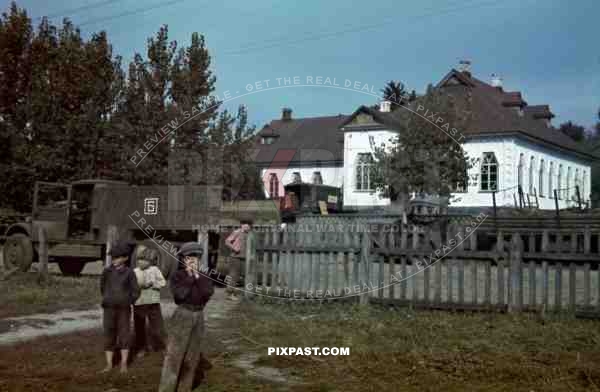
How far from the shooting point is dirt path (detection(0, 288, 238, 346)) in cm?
873

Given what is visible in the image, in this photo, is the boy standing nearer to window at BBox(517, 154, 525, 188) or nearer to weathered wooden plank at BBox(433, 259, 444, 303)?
weathered wooden plank at BBox(433, 259, 444, 303)

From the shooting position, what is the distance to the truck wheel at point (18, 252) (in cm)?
1675

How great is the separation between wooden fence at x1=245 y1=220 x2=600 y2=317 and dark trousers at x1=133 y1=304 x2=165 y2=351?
3.59m

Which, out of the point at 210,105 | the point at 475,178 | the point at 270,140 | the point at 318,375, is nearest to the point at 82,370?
the point at 318,375

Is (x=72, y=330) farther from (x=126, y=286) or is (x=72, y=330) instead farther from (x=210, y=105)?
(x=210, y=105)

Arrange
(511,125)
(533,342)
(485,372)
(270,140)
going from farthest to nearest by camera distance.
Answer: (270,140), (511,125), (533,342), (485,372)

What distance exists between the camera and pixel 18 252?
55.5ft

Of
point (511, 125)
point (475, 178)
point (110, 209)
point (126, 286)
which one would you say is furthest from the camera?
point (511, 125)

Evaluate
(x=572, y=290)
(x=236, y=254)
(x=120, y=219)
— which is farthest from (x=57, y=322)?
(x=572, y=290)

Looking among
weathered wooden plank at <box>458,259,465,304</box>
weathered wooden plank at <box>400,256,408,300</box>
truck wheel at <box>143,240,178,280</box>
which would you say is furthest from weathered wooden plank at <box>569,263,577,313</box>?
truck wheel at <box>143,240,178,280</box>

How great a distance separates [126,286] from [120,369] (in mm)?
900

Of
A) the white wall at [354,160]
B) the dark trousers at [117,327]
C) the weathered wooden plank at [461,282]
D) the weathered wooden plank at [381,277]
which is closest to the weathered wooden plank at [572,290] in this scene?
the weathered wooden plank at [461,282]

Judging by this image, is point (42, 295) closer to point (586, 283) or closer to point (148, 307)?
point (148, 307)

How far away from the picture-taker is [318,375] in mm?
6473
